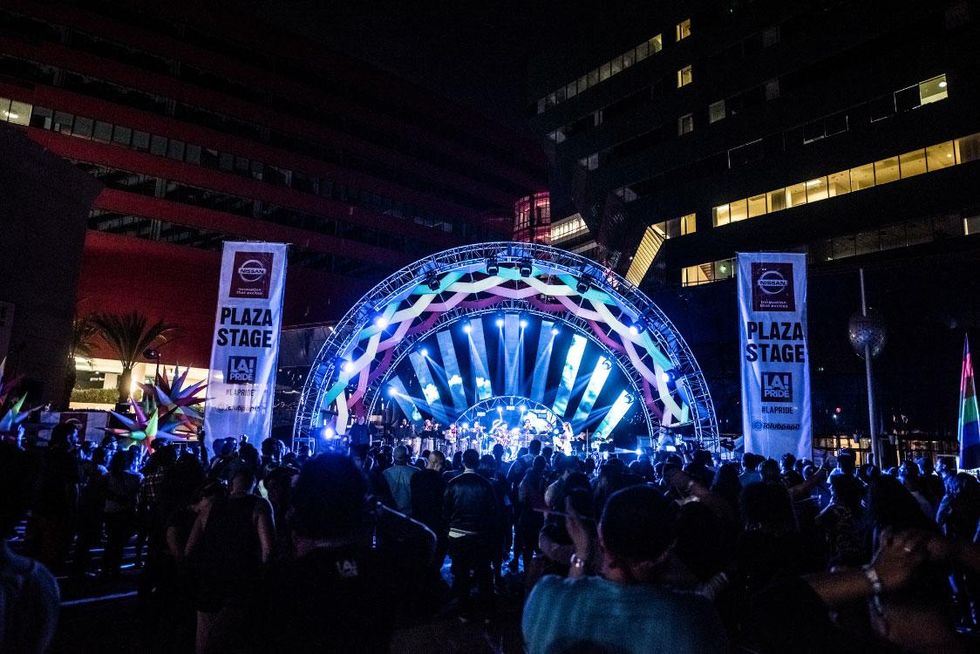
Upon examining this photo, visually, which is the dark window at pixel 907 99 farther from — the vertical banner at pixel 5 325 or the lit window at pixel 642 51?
the vertical banner at pixel 5 325

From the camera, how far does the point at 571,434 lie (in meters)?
17.8

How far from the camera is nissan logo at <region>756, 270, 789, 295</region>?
43.2 feet

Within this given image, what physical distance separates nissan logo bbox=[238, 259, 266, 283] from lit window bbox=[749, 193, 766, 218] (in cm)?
2644

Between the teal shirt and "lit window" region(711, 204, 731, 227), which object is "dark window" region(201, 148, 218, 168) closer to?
"lit window" region(711, 204, 731, 227)

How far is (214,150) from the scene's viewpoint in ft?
116

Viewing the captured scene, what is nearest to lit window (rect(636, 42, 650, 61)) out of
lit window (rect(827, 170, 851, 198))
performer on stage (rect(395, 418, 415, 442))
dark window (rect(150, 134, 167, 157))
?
lit window (rect(827, 170, 851, 198))

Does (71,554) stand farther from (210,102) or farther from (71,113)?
(210,102)

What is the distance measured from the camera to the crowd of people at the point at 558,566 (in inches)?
74.3

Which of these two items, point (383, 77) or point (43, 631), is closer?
point (43, 631)

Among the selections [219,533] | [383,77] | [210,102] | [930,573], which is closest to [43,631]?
[219,533]

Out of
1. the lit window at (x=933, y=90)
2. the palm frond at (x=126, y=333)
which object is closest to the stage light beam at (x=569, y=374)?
the lit window at (x=933, y=90)

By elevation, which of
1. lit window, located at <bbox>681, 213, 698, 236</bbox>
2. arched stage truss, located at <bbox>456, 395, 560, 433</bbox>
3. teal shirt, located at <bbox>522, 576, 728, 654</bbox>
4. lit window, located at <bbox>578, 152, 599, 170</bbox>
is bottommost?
teal shirt, located at <bbox>522, 576, 728, 654</bbox>

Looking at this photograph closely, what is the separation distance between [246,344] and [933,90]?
Answer: 2976 centimetres

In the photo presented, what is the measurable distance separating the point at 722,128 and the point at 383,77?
24.5 meters
